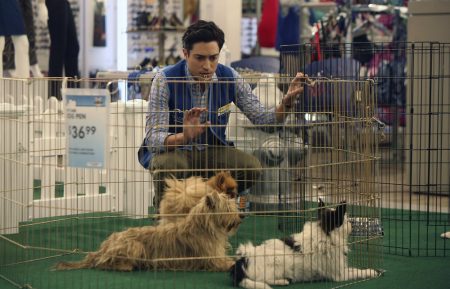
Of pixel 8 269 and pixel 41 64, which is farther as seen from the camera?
pixel 41 64

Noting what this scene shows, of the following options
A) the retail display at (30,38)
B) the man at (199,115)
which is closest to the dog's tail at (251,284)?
the man at (199,115)

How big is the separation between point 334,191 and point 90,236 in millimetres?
1375

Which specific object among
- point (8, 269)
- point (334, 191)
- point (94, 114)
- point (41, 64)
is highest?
point (41, 64)

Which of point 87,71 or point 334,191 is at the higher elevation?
point 87,71

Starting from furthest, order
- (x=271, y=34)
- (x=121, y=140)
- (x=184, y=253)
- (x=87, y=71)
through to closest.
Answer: (x=271, y=34), (x=87, y=71), (x=121, y=140), (x=184, y=253)

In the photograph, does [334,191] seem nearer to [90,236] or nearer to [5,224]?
[90,236]

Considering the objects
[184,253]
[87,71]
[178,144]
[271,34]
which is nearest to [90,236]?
[184,253]

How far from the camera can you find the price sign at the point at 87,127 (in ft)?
11.0

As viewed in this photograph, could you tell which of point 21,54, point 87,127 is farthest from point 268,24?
point 87,127

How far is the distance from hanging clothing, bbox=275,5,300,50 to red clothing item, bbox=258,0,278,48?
417 mm

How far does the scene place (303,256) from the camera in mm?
3777

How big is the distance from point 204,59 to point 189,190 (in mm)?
884

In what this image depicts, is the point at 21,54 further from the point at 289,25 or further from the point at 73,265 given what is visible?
the point at 289,25

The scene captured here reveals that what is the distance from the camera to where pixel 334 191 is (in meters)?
4.38
